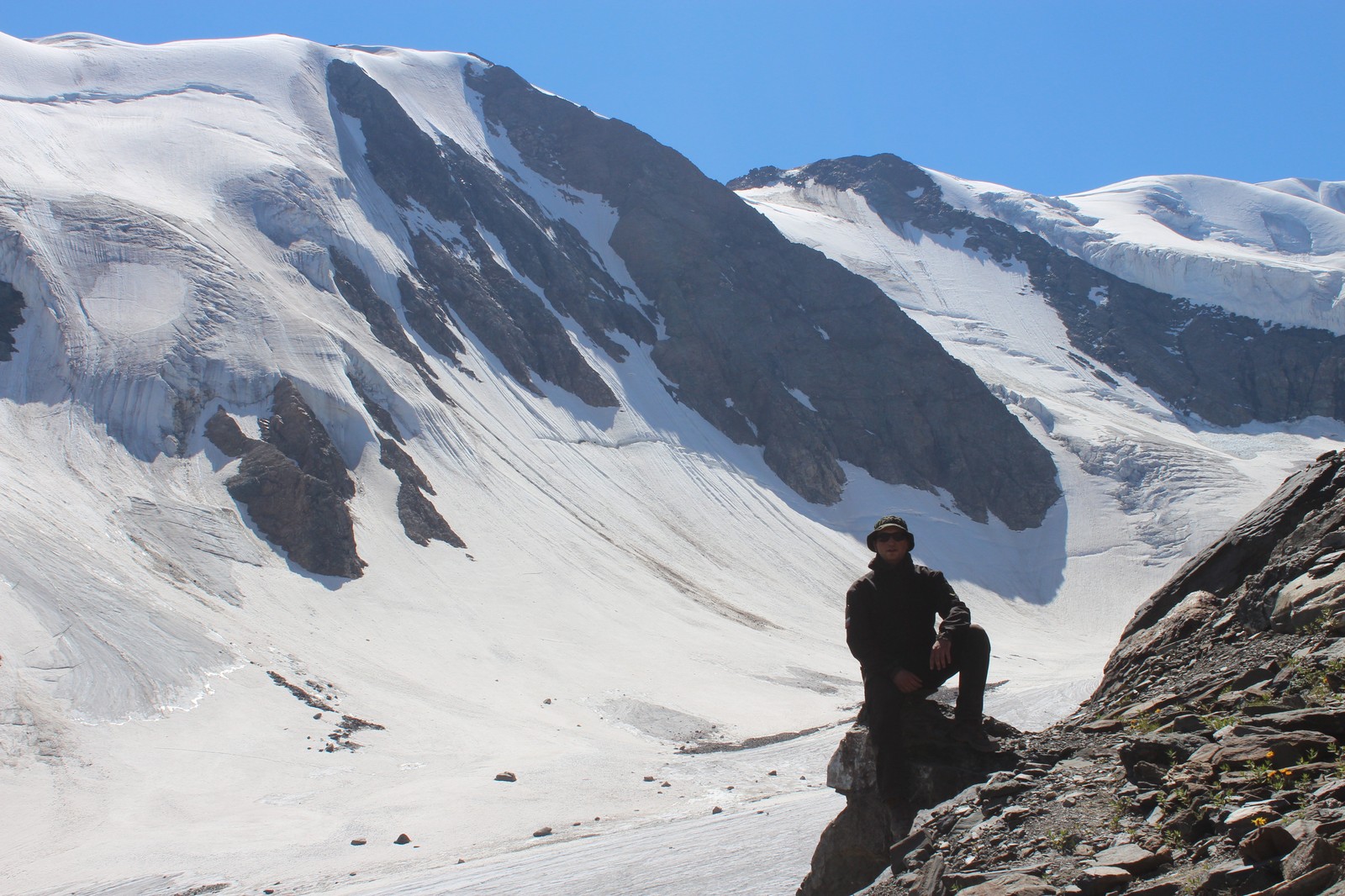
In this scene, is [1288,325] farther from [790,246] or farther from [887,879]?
[887,879]

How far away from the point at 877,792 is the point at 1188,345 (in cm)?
12292

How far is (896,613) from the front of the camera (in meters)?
7.48

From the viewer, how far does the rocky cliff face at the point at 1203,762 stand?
14.9 ft

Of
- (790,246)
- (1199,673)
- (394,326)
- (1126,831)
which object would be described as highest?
(790,246)

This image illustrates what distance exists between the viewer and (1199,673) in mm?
7035

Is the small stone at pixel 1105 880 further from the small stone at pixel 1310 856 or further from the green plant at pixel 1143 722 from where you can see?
the green plant at pixel 1143 722

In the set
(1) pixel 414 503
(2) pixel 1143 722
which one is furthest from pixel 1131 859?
(1) pixel 414 503

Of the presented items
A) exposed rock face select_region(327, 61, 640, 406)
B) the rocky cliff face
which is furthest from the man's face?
exposed rock face select_region(327, 61, 640, 406)

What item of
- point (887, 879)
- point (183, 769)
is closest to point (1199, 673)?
point (887, 879)

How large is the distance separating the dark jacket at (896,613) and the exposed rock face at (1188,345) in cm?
10990

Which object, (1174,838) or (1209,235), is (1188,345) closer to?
(1209,235)

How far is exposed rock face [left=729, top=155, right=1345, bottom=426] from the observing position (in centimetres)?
10562

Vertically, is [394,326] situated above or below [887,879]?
above

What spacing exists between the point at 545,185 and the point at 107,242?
64.6m
